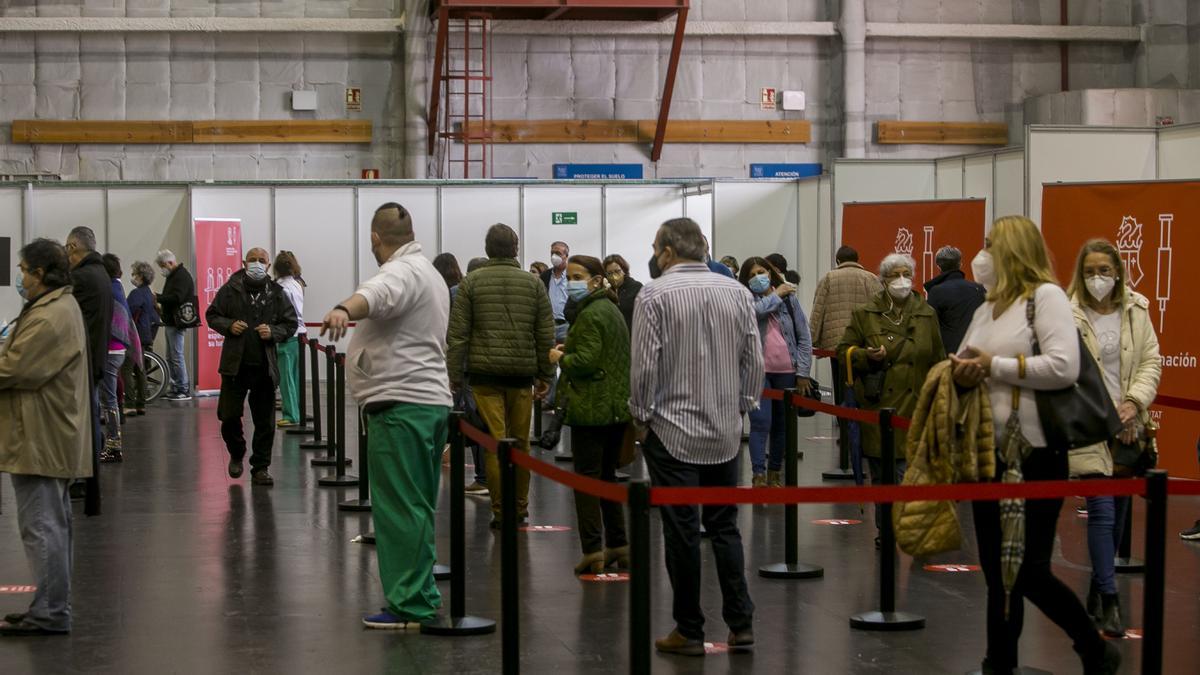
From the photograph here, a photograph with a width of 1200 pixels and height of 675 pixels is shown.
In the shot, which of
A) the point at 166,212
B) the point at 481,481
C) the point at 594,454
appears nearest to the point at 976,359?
the point at 594,454

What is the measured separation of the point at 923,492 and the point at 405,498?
2439 mm

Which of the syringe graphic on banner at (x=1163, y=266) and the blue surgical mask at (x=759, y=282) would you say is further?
the blue surgical mask at (x=759, y=282)

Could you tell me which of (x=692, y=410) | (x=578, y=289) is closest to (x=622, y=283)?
(x=578, y=289)

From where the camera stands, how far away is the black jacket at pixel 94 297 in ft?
33.4

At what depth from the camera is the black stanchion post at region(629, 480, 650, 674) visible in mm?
4895

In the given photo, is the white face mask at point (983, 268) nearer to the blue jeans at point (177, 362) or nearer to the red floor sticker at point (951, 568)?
the red floor sticker at point (951, 568)

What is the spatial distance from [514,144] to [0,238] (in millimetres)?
8157

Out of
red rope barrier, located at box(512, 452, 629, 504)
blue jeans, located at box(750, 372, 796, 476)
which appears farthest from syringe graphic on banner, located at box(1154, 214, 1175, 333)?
red rope barrier, located at box(512, 452, 629, 504)

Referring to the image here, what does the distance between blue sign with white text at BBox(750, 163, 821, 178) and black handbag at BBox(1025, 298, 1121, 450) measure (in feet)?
63.3

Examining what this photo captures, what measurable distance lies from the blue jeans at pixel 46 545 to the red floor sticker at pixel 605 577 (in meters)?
2.65

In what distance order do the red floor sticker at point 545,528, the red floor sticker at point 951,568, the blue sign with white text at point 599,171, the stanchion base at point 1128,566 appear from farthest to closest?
the blue sign with white text at point 599,171
the red floor sticker at point 545,528
the red floor sticker at point 951,568
the stanchion base at point 1128,566

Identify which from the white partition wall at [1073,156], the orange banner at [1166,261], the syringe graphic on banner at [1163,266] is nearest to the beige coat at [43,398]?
the orange banner at [1166,261]

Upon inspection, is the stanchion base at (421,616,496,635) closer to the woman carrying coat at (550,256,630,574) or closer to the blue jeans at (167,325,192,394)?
the woman carrying coat at (550,256,630,574)

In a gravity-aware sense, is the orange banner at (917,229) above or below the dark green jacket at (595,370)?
above
